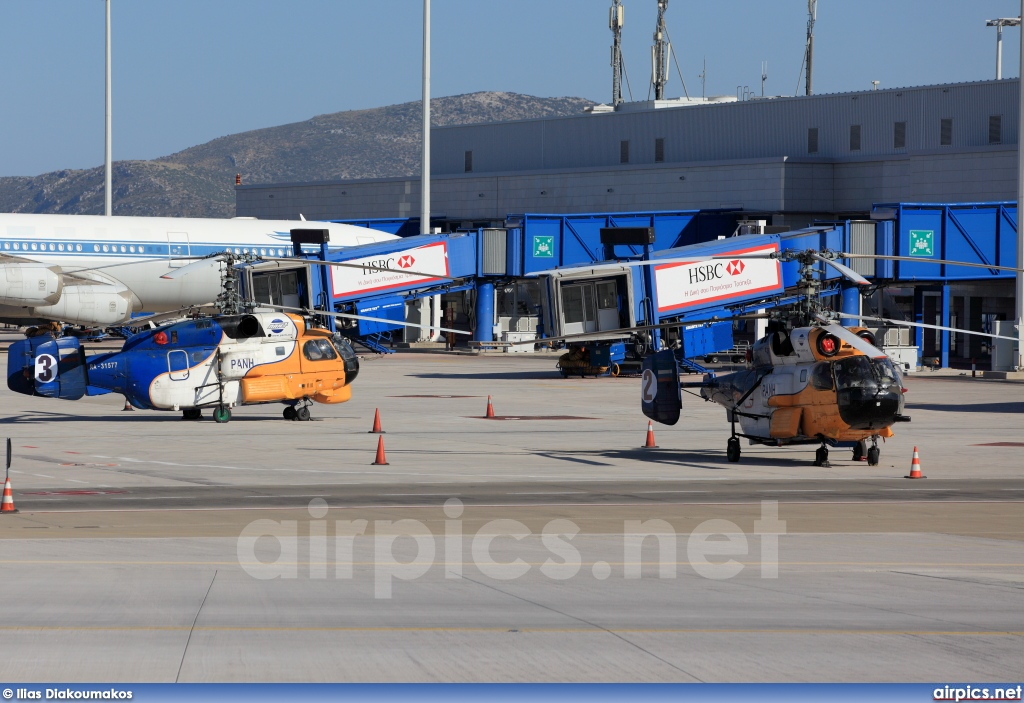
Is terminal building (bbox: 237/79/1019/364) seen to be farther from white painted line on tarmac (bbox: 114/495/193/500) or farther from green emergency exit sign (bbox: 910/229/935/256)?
white painted line on tarmac (bbox: 114/495/193/500)

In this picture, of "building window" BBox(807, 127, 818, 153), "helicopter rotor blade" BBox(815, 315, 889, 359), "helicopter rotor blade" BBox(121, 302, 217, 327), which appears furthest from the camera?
"building window" BBox(807, 127, 818, 153)

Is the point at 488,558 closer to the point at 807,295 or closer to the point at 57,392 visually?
the point at 807,295

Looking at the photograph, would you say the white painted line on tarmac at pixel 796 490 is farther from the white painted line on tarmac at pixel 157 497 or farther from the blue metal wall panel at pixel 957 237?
the blue metal wall panel at pixel 957 237

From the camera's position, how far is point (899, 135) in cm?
8312

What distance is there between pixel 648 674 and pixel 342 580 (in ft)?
18.3

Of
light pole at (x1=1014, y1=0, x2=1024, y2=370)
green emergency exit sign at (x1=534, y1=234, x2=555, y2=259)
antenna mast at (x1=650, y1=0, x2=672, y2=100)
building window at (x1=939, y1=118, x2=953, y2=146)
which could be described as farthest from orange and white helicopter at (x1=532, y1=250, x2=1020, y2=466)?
antenna mast at (x1=650, y1=0, x2=672, y2=100)

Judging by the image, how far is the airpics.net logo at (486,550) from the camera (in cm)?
1752

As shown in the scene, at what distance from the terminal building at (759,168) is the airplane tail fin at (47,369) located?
38.2 meters

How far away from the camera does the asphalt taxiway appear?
13.0 m

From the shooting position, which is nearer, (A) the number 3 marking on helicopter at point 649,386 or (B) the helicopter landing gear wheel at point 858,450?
(B) the helicopter landing gear wheel at point 858,450

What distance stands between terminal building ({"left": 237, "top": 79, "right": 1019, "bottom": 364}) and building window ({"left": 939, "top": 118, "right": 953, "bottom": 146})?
0.07 meters

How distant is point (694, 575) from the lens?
17.4m

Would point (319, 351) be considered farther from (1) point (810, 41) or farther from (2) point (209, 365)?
(1) point (810, 41)

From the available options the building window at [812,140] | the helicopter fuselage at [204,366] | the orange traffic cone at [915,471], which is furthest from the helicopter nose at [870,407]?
the building window at [812,140]
